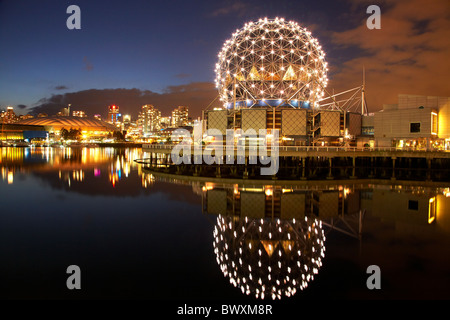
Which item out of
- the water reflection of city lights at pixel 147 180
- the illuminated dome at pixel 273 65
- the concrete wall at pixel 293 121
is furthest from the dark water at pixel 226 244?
the illuminated dome at pixel 273 65

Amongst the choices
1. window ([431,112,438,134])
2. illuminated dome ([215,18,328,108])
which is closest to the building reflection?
window ([431,112,438,134])

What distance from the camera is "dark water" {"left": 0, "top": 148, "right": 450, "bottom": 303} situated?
35.6 feet

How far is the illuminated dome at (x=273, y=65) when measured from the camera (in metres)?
54.3

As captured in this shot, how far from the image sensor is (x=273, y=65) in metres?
53.9

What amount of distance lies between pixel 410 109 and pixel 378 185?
84.7 feet

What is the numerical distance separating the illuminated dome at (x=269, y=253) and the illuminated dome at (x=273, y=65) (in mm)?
38689

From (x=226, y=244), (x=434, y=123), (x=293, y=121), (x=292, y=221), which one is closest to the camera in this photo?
(x=226, y=244)

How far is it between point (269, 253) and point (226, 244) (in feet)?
7.28

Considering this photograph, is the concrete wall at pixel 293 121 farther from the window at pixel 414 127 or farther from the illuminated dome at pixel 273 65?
the window at pixel 414 127

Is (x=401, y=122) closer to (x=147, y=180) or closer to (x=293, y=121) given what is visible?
(x=293, y=121)

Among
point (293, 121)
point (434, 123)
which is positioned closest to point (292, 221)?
point (293, 121)

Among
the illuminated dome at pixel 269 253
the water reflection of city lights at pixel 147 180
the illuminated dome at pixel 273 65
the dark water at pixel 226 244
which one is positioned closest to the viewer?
the dark water at pixel 226 244

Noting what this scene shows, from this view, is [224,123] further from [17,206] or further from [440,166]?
[17,206]

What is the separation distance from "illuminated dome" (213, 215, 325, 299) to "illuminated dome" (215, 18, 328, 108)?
1523 inches
